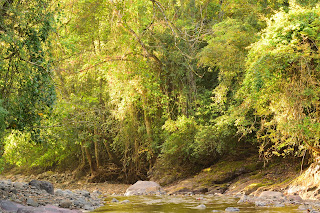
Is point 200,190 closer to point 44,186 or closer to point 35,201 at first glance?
point 44,186

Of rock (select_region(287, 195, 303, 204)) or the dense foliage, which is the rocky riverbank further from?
Answer: rock (select_region(287, 195, 303, 204))

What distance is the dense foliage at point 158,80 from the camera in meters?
5.86

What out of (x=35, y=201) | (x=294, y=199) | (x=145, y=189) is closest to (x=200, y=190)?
(x=145, y=189)

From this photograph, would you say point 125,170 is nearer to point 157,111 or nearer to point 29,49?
point 157,111

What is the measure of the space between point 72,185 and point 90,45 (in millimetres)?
6308

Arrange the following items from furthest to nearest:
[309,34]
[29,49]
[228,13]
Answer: [228,13] < [309,34] < [29,49]

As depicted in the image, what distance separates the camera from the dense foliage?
586 cm

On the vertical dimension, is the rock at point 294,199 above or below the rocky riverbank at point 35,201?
below

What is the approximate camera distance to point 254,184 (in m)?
10.3

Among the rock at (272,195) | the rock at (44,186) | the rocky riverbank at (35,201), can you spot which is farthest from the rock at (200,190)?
the rock at (44,186)

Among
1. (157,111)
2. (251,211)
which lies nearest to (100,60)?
(157,111)

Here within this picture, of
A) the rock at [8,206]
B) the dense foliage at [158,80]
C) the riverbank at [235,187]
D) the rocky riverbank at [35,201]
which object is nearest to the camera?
the rock at [8,206]

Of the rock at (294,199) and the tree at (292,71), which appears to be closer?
the rock at (294,199)

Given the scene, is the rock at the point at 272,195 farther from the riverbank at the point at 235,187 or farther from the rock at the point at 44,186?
the rock at the point at 44,186
